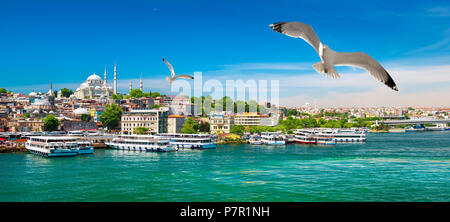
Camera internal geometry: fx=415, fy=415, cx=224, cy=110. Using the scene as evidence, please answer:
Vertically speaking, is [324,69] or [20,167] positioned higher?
[324,69]

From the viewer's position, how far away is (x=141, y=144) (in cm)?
1091

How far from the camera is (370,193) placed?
4.76 metres

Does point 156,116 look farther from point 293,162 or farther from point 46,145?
point 293,162

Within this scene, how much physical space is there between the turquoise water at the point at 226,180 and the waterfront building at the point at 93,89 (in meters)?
22.3

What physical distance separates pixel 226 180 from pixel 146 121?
10679mm

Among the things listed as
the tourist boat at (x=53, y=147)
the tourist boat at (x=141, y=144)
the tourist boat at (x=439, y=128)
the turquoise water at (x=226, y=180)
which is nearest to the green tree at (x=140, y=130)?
the tourist boat at (x=141, y=144)

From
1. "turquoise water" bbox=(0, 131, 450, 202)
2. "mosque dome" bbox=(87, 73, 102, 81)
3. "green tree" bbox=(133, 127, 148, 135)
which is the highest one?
"mosque dome" bbox=(87, 73, 102, 81)

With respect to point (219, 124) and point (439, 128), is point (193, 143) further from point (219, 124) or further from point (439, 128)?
point (439, 128)

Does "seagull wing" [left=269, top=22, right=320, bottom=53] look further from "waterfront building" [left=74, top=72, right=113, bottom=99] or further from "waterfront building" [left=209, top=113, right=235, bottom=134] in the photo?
"waterfront building" [left=74, top=72, right=113, bottom=99]

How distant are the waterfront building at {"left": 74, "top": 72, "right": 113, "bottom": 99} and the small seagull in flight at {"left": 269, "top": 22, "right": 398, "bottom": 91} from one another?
2784 centimetres

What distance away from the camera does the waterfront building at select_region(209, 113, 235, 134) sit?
17.0 m

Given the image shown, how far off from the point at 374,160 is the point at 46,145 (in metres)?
6.86

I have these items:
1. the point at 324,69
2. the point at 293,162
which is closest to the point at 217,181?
the point at 293,162

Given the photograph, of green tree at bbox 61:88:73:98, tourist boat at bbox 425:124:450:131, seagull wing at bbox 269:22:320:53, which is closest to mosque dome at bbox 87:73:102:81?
green tree at bbox 61:88:73:98
